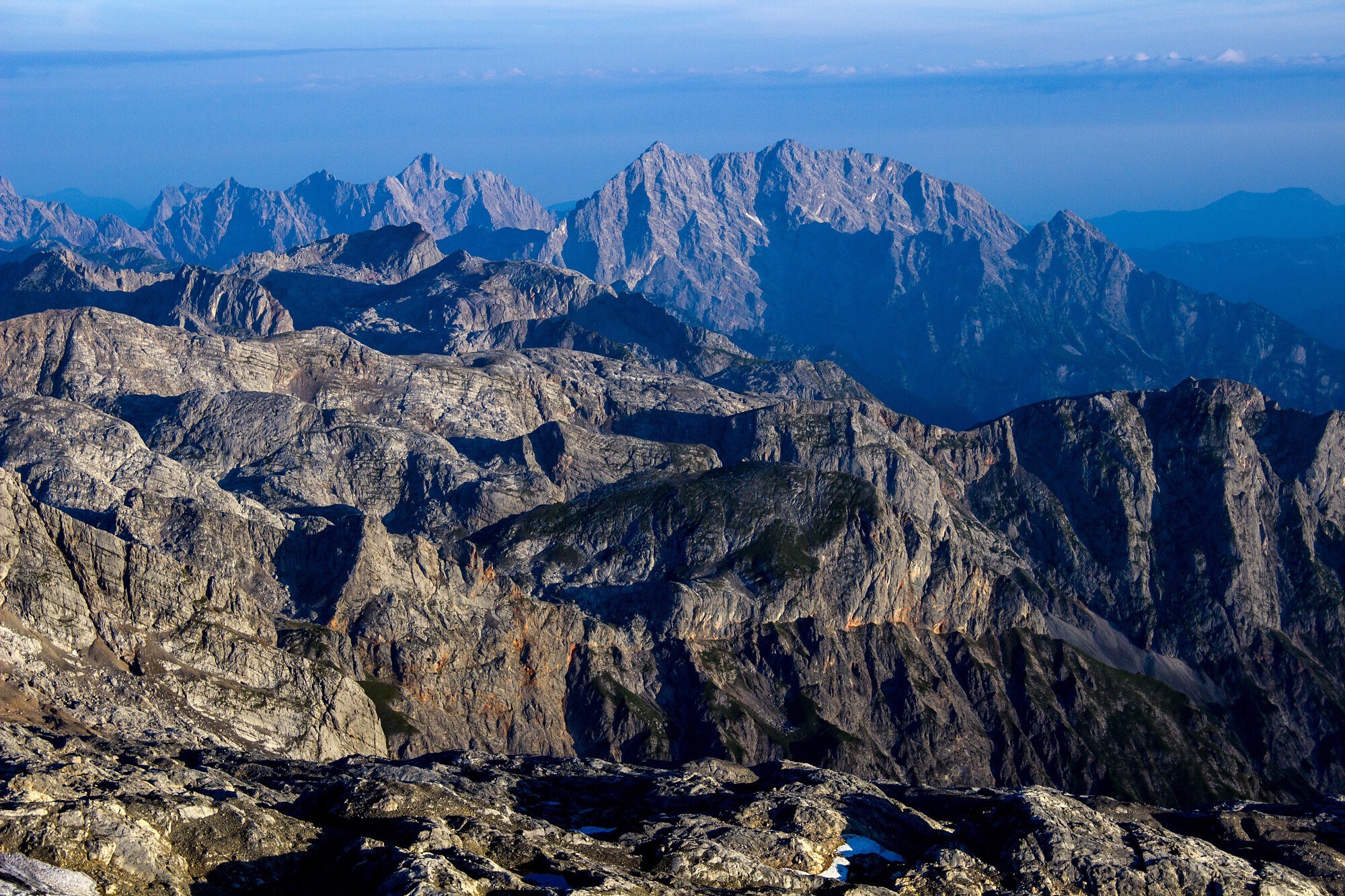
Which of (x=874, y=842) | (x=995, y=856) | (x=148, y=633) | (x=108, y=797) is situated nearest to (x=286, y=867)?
(x=108, y=797)

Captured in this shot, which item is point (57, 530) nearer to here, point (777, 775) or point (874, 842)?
point (777, 775)

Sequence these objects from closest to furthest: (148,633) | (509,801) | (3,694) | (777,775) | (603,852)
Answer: (603,852)
(509,801)
(777,775)
(3,694)
(148,633)

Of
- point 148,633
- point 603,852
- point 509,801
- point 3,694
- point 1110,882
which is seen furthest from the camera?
point 148,633

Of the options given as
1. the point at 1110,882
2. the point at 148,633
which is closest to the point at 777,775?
the point at 1110,882

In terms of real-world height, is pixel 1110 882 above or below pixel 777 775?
above

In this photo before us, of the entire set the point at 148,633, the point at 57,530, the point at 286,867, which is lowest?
the point at 148,633

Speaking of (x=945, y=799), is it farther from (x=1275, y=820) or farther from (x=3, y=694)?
(x=3, y=694)

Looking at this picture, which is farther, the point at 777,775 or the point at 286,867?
the point at 777,775
